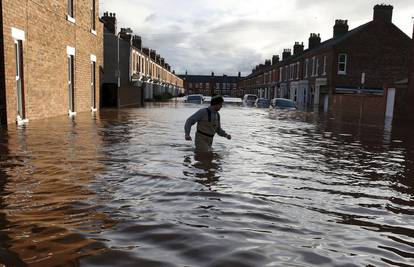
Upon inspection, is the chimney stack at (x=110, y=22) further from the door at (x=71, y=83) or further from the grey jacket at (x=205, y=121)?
the grey jacket at (x=205, y=121)

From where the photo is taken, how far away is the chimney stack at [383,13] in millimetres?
38531

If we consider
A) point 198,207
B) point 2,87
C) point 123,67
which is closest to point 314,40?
point 123,67

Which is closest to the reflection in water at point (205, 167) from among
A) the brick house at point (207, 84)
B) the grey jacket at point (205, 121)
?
the grey jacket at point (205, 121)

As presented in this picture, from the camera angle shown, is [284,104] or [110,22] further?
[110,22]

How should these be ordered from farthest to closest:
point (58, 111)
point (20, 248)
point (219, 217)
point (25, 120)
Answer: point (58, 111) → point (25, 120) → point (219, 217) → point (20, 248)

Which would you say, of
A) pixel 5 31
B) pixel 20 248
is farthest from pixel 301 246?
pixel 5 31

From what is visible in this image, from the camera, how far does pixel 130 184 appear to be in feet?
19.4

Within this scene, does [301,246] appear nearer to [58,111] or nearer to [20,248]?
[20,248]

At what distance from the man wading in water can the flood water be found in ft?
0.99

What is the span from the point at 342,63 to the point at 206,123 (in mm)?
33869

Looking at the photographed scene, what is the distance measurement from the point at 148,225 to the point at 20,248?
48.6 inches

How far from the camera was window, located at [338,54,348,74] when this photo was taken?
39156 mm

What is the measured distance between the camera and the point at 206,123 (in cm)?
863

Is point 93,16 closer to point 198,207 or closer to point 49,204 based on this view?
point 49,204
